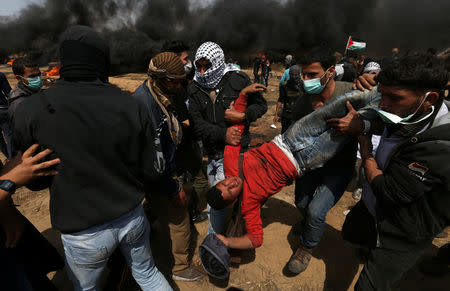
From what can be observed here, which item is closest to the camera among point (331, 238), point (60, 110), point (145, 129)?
point (60, 110)

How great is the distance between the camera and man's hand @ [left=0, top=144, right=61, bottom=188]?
118cm

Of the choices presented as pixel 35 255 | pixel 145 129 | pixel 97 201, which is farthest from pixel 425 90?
pixel 35 255

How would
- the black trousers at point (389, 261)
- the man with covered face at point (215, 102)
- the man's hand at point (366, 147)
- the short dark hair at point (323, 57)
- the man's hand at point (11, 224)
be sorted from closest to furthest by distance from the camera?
A: the man's hand at point (11, 224), the black trousers at point (389, 261), the man's hand at point (366, 147), the short dark hair at point (323, 57), the man with covered face at point (215, 102)

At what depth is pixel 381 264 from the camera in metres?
1.69

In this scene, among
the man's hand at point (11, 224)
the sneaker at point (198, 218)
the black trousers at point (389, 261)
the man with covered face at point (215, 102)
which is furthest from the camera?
the sneaker at point (198, 218)

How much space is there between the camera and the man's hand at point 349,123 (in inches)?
72.0

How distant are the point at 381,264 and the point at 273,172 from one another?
1072 millimetres

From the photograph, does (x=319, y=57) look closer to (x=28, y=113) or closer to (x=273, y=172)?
(x=273, y=172)

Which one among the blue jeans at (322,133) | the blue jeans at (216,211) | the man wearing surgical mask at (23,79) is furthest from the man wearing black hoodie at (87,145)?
the man wearing surgical mask at (23,79)

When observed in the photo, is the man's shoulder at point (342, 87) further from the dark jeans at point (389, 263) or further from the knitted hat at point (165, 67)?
the knitted hat at point (165, 67)

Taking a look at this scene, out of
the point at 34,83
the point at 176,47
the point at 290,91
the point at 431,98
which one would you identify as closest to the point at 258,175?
the point at 431,98

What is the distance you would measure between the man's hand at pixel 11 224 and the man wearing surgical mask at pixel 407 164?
2.36m

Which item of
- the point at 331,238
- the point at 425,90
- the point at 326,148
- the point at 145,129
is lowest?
the point at 331,238

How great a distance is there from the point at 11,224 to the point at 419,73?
8.78 ft
